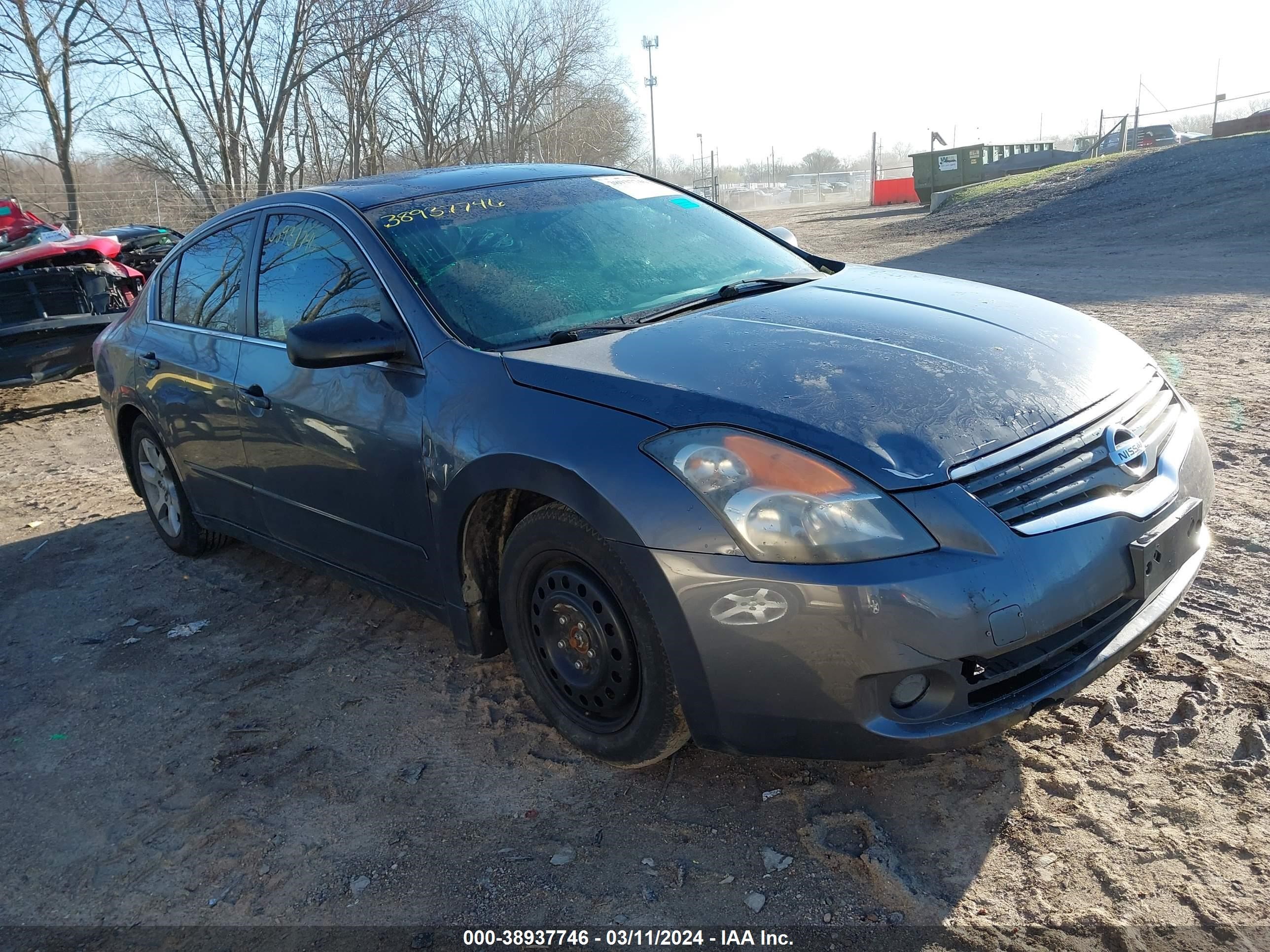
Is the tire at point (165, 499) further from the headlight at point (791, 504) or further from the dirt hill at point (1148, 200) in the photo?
the dirt hill at point (1148, 200)

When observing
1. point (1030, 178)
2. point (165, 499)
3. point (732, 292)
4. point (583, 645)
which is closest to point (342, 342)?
point (583, 645)

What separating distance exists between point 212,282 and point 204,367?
41cm

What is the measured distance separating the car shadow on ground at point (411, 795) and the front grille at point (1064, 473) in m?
0.60

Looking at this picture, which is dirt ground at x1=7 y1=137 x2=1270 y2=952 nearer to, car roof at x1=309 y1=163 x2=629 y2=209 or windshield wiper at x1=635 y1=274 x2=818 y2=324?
windshield wiper at x1=635 y1=274 x2=818 y2=324

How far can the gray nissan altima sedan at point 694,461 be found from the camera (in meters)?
2.19

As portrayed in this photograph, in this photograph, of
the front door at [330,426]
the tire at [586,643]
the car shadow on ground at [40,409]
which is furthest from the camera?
the car shadow on ground at [40,409]

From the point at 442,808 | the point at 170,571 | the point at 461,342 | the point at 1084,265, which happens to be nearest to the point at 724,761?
the point at 442,808

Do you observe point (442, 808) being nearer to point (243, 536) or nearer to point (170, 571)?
point (243, 536)

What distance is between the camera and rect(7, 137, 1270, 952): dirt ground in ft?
7.34

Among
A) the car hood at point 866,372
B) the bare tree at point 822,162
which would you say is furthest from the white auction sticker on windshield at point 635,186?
the bare tree at point 822,162

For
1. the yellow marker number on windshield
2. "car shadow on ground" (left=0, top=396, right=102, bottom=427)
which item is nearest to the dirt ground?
the yellow marker number on windshield

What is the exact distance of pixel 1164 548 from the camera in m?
2.45

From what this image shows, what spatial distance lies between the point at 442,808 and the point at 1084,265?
40.7 ft

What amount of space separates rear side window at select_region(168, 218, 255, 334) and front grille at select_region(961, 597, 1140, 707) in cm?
308
